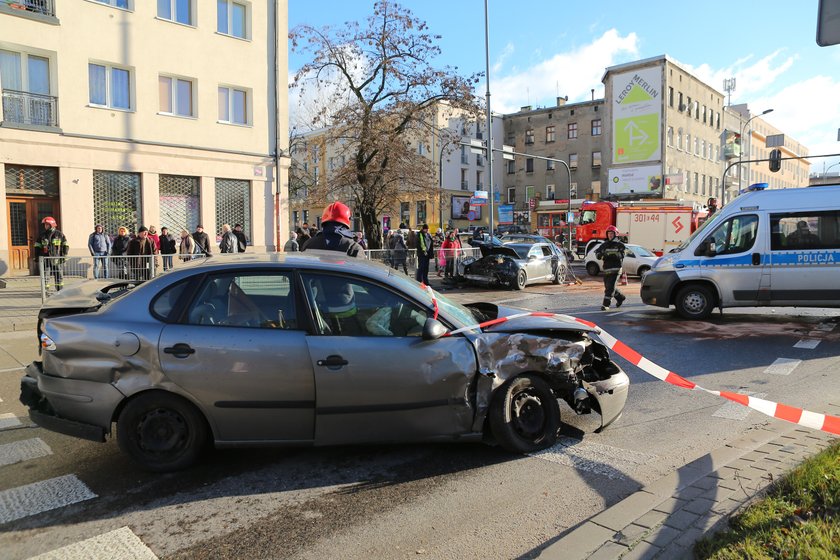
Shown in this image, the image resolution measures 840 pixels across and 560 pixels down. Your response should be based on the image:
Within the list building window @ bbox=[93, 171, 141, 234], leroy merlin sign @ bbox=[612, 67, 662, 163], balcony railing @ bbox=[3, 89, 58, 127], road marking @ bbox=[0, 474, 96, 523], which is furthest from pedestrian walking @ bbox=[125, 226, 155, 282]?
leroy merlin sign @ bbox=[612, 67, 662, 163]

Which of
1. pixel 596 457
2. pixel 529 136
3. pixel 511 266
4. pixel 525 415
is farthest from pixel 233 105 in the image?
pixel 529 136

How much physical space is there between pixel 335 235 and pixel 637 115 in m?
52.3

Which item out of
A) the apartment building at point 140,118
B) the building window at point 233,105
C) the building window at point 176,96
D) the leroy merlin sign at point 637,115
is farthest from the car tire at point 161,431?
the leroy merlin sign at point 637,115

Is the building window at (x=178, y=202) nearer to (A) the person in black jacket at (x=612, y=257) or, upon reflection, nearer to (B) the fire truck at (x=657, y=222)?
(A) the person in black jacket at (x=612, y=257)

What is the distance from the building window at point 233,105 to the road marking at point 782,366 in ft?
62.0

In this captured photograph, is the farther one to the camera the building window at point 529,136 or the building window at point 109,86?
the building window at point 529,136

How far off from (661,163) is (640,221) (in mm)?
23504

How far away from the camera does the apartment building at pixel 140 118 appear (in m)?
16.6

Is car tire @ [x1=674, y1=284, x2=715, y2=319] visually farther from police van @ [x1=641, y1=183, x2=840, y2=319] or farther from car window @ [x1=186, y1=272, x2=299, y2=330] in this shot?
car window @ [x1=186, y1=272, x2=299, y2=330]

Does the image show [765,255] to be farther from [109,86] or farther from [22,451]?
[109,86]

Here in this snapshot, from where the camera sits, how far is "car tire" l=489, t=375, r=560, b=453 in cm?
417

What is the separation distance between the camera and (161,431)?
3.99 metres

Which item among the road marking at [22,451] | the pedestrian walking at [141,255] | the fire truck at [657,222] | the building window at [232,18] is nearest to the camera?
the road marking at [22,451]

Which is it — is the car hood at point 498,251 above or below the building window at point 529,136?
below
